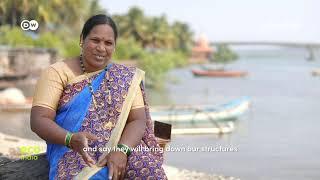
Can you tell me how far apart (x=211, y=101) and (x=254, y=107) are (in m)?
4.15

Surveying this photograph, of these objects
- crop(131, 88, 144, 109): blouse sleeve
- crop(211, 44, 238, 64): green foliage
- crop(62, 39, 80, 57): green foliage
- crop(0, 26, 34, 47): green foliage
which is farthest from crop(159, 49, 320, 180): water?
crop(211, 44, 238, 64): green foliage

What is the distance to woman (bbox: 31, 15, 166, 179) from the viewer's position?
2375mm

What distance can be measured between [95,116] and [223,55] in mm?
102567

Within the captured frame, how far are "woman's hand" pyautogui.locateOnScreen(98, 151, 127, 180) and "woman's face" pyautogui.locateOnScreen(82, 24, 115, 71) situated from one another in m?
0.46

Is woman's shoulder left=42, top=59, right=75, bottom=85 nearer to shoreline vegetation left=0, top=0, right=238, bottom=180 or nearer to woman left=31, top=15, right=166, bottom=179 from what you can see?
woman left=31, top=15, right=166, bottom=179

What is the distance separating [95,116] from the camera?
248 centimetres

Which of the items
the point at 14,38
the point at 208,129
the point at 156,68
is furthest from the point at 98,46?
the point at 156,68

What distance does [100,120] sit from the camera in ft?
8.19

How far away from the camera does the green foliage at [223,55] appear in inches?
3810

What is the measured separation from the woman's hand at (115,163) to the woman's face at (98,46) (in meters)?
0.46

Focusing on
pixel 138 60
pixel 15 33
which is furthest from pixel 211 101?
pixel 15 33

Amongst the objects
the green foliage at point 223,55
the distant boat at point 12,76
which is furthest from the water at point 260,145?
the green foliage at point 223,55

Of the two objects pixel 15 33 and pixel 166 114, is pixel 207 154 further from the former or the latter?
pixel 15 33

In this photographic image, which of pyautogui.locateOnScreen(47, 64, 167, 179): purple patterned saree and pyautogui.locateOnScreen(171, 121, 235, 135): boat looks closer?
pyautogui.locateOnScreen(47, 64, 167, 179): purple patterned saree
